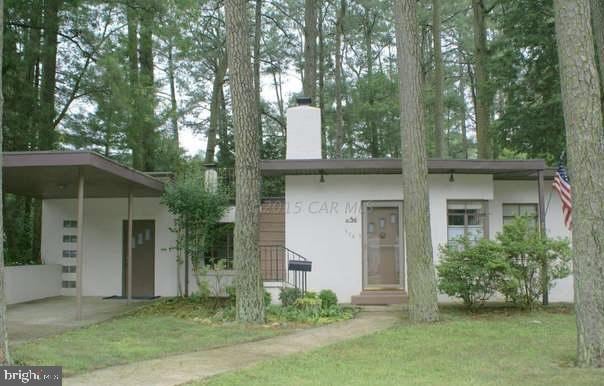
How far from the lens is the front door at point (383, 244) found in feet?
42.5

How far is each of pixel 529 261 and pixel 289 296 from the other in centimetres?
475

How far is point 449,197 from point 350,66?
62.5ft

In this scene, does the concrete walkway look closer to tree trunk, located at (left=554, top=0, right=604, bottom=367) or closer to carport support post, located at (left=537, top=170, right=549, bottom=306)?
carport support post, located at (left=537, top=170, right=549, bottom=306)

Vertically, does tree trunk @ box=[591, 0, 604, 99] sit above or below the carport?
above

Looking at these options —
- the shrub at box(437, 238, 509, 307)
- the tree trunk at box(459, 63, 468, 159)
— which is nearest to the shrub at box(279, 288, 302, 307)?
the shrub at box(437, 238, 509, 307)

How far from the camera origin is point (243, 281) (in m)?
10.4

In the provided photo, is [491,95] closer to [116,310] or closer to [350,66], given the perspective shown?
[350,66]

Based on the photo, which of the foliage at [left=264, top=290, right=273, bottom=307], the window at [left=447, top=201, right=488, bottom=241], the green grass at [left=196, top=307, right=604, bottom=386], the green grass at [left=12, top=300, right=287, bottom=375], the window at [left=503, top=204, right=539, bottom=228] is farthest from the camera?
the window at [left=503, top=204, right=539, bottom=228]

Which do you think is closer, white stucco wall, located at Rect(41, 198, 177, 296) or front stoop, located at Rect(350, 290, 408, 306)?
front stoop, located at Rect(350, 290, 408, 306)

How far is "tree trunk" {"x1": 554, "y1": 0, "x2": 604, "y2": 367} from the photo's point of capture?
6824 millimetres

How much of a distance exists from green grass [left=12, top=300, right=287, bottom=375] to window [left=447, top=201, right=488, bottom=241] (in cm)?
512

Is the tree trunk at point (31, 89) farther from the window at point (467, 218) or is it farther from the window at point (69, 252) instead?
the window at point (467, 218)

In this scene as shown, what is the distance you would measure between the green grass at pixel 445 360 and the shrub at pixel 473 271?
1.09 m

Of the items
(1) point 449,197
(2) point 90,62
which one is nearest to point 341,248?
(1) point 449,197
